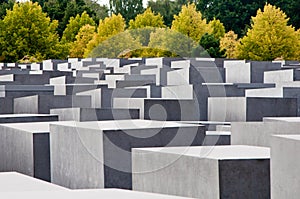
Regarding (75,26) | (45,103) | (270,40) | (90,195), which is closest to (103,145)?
(90,195)

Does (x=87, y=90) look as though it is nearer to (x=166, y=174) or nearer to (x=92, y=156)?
(x=92, y=156)

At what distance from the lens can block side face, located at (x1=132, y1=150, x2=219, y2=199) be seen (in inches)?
246

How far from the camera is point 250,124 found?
8.48 metres

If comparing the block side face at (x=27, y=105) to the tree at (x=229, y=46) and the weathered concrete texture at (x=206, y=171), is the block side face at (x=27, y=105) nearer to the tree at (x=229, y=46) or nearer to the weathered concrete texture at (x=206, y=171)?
the weathered concrete texture at (x=206, y=171)

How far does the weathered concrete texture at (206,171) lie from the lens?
618 centimetres

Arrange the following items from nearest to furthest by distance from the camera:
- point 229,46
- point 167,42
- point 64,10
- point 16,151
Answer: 1. point 16,151
2. point 167,42
3. point 229,46
4. point 64,10

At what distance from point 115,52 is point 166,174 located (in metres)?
24.1

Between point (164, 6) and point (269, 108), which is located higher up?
point (164, 6)

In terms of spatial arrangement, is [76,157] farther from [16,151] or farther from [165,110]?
[165,110]

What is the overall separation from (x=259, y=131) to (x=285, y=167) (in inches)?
86.8

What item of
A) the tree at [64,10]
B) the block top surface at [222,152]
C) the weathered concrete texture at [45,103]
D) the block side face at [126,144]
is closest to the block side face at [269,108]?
the weathered concrete texture at [45,103]

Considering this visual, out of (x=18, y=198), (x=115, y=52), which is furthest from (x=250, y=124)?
(x=115, y=52)

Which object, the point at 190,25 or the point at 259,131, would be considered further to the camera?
the point at 190,25

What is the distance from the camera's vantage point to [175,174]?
6703 mm
